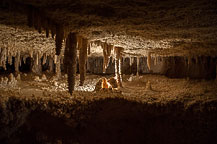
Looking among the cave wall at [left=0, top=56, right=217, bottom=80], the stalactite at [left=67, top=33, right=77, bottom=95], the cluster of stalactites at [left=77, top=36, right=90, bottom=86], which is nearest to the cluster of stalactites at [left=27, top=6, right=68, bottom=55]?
the stalactite at [left=67, top=33, right=77, bottom=95]

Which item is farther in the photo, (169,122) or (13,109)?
(169,122)

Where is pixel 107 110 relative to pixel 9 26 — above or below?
below

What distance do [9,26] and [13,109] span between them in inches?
100

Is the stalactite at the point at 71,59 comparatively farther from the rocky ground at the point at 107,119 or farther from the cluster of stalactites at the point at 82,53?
the rocky ground at the point at 107,119

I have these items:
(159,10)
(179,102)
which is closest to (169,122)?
(179,102)

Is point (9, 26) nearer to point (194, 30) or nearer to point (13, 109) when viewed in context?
point (13, 109)

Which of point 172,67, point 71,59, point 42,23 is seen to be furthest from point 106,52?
point 172,67

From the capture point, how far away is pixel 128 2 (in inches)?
135

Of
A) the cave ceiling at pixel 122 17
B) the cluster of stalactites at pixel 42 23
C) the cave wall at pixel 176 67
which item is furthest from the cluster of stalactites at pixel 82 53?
the cave wall at pixel 176 67

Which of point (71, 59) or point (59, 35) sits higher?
point (59, 35)

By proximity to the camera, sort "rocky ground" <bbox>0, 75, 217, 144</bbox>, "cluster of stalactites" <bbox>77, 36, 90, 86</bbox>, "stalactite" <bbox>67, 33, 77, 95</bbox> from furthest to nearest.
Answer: "cluster of stalactites" <bbox>77, 36, 90, 86</bbox> → "stalactite" <bbox>67, 33, 77, 95</bbox> → "rocky ground" <bbox>0, 75, 217, 144</bbox>

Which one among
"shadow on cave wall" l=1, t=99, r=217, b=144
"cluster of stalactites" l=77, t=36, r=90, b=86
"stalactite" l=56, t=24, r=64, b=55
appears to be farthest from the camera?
"cluster of stalactites" l=77, t=36, r=90, b=86

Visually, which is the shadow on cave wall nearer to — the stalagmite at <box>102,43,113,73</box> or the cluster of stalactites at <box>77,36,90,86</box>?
the cluster of stalactites at <box>77,36,90,86</box>

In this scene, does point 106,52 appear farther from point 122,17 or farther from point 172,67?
point 172,67
